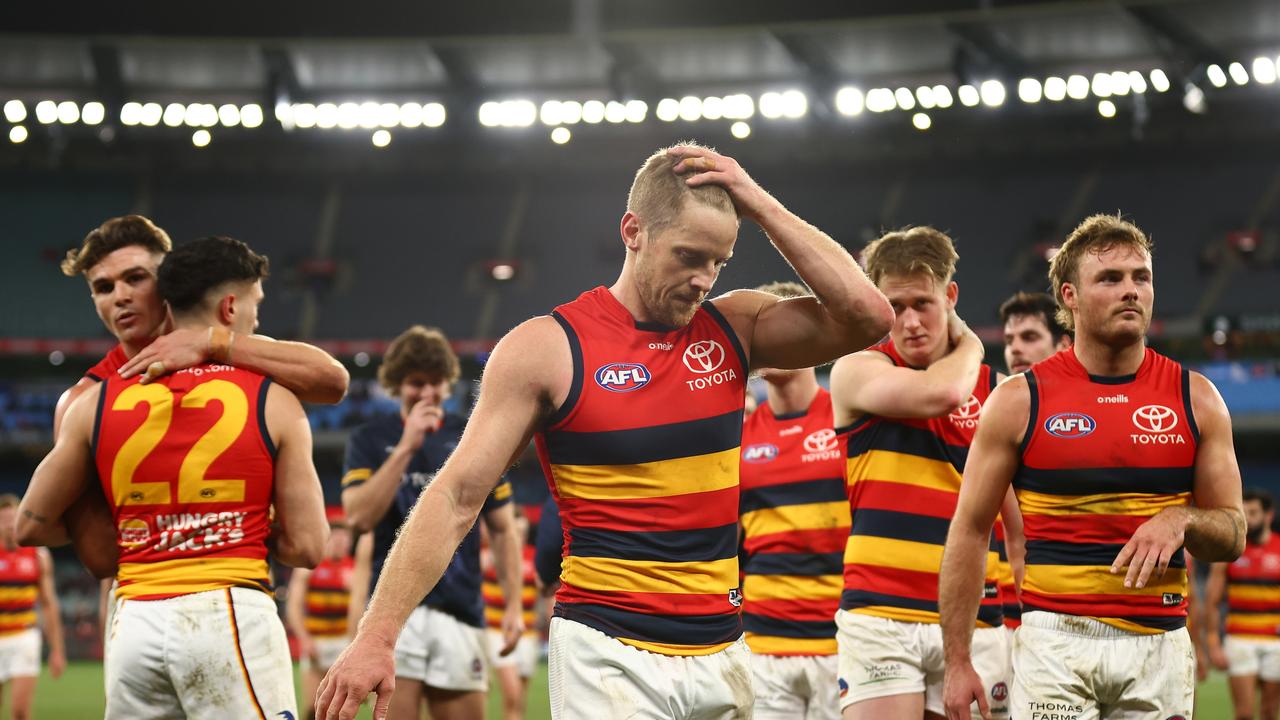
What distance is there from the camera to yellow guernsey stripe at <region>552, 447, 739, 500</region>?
10.1 feet

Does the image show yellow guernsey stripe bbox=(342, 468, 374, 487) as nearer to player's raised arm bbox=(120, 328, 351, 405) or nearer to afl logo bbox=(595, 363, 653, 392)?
player's raised arm bbox=(120, 328, 351, 405)

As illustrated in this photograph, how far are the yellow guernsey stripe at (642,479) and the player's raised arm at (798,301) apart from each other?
0.41 m

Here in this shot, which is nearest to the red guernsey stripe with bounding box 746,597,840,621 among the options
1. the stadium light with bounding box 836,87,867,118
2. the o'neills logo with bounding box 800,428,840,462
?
the o'neills logo with bounding box 800,428,840,462

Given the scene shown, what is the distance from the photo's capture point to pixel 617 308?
10.7ft

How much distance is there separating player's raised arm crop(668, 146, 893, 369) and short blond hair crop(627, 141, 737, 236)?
0.08 ft

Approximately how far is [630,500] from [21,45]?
2306 cm

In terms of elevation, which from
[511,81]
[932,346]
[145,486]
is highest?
[511,81]

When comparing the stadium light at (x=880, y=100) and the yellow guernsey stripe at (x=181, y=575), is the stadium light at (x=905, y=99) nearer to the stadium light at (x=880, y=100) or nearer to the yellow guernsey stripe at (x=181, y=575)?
the stadium light at (x=880, y=100)

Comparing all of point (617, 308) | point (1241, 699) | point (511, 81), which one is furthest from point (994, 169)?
point (617, 308)

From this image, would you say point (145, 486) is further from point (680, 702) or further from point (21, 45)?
point (21, 45)

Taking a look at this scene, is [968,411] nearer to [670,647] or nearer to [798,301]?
[798,301]

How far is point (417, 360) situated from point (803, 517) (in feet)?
7.27

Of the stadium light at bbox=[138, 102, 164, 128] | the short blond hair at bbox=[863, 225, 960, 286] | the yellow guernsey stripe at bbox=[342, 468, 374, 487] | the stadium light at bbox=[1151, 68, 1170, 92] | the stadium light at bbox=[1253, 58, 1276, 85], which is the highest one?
the stadium light at bbox=[138, 102, 164, 128]

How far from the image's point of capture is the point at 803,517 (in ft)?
17.6
